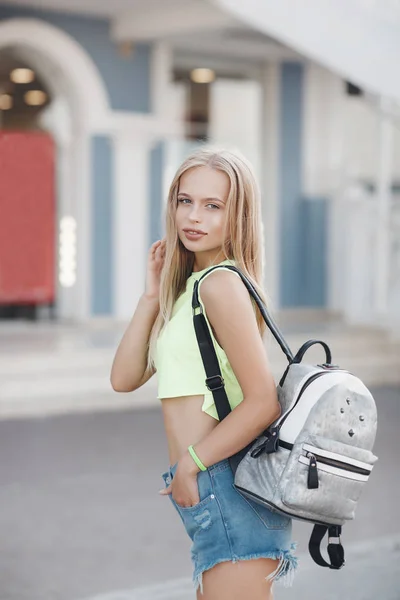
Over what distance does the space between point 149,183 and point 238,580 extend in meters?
9.27

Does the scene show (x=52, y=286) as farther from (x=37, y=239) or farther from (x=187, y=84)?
(x=187, y=84)

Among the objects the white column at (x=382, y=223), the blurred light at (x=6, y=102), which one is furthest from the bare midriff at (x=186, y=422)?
the blurred light at (x=6, y=102)

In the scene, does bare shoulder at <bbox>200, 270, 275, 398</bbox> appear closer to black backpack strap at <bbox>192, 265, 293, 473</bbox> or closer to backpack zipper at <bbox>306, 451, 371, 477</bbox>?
black backpack strap at <bbox>192, 265, 293, 473</bbox>

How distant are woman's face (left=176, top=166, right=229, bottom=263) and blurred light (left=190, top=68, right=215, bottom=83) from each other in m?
9.86

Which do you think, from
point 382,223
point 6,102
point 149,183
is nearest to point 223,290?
point 382,223

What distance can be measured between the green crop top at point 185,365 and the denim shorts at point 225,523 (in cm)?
14

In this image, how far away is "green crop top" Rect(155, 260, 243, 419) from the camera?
1.96 meters

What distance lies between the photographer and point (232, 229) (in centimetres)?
200

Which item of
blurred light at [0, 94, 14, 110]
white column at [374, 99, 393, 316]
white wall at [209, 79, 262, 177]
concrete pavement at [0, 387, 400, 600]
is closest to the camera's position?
concrete pavement at [0, 387, 400, 600]

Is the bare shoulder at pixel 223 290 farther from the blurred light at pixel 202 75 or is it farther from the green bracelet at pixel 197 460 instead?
the blurred light at pixel 202 75

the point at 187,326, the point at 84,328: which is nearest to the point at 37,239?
the point at 84,328

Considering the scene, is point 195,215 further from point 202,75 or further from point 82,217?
point 202,75

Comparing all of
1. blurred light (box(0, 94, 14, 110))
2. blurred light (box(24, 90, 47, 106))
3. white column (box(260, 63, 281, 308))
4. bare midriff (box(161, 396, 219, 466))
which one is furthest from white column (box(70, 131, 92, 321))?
bare midriff (box(161, 396, 219, 466))

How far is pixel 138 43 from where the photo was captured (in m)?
10.8
